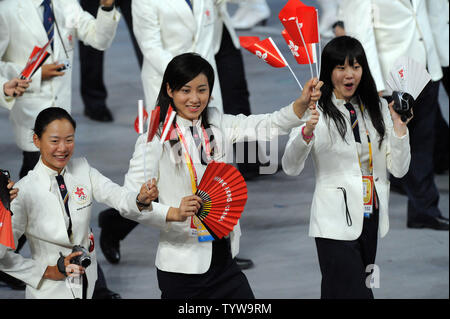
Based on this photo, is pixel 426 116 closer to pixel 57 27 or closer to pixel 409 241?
pixel 409 241

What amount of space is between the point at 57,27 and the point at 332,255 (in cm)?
188

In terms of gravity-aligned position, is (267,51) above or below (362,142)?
above

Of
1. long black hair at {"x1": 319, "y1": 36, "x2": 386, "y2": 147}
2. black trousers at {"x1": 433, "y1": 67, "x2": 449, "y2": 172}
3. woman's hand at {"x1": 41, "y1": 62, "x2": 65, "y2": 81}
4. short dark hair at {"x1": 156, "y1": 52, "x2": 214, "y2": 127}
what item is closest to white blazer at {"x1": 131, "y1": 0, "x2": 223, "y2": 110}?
woman's hand at {"x1": 41, "y1": 62, "x2": 65, "y2": 81}

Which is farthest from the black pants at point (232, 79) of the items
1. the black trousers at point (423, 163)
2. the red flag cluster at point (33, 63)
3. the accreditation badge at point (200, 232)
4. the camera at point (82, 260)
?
the camera at point (82, 260)

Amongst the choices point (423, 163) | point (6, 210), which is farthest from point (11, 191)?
point (423, 163)

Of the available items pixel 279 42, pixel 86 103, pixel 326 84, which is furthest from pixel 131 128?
pixel 326 84

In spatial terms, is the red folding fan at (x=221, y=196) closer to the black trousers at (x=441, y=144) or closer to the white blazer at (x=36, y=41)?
the white blazer at (x=36, y=41)

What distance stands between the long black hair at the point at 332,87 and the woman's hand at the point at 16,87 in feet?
4.29

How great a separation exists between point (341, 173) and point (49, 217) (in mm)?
1217

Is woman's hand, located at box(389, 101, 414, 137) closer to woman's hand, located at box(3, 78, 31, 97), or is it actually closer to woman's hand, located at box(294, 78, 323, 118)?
woman's hand, located at box(294, 78, 323, 118)

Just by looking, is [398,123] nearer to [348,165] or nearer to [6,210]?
[348,165]

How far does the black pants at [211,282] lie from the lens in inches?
159

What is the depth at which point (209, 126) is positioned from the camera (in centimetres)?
396

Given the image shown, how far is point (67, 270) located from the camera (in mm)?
3801
